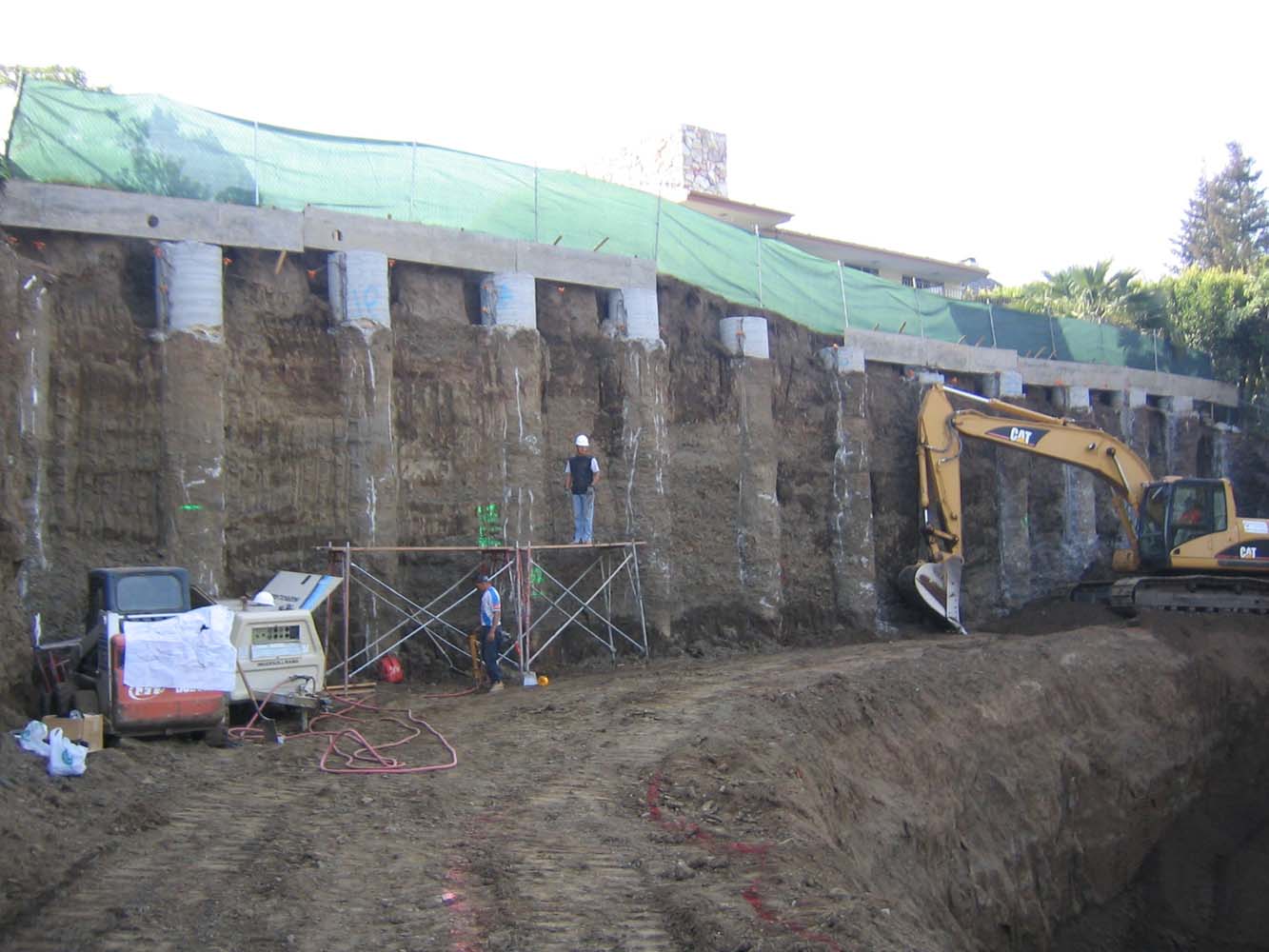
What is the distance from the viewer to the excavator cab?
777 inches

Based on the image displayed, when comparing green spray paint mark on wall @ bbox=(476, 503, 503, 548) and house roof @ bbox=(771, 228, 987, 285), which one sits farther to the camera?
house roof @ bbox=(771, 228, 987, 285)

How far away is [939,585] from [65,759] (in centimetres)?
1537

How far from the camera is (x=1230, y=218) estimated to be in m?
50.6

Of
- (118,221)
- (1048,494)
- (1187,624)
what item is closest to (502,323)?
(118,221)

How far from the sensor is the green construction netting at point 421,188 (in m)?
13.0

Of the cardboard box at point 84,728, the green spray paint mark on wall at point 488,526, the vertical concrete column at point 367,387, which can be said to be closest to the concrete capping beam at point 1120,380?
the green spray paint mark on wall at point 488,526

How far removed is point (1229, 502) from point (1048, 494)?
18.4ft

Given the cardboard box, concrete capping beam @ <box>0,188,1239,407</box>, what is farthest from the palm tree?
the cardboard box

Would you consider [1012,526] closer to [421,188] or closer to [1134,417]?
[1134,417]

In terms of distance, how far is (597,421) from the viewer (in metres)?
16.9

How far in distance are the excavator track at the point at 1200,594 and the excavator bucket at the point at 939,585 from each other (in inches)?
126

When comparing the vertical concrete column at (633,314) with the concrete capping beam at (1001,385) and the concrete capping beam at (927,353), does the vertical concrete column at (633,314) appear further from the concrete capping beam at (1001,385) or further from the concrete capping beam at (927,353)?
the concrete capping beam at (1001,385)

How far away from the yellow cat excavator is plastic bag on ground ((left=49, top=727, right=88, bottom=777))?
581 inches

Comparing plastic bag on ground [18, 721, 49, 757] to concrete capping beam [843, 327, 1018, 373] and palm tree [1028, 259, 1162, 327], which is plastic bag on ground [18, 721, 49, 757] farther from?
palm tree [1028, 259, 1162, 327]
